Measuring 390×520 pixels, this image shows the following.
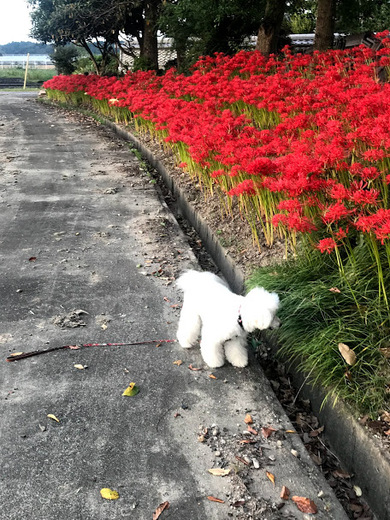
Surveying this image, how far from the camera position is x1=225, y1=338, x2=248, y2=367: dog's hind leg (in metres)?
3.36

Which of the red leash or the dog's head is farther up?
the dog's head

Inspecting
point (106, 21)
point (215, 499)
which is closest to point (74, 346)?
point (215, 499)

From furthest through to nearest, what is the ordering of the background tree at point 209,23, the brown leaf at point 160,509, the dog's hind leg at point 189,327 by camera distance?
the background tree at point 209,23
the dog's hind leg at point 189,327
the brown leaf at point 160,509

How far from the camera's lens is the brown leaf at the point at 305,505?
91.6 inches

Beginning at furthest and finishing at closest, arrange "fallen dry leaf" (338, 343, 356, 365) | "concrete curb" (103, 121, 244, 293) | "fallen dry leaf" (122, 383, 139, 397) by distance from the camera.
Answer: "concrete curb" (103, 121, 244, 293), "fallen dry leaf" (122, 383, 139, 397), "fallen dry leaf" (338, 343, 356, 365)

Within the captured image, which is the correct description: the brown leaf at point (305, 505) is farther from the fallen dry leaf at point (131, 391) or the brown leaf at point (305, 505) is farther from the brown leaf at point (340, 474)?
the fallen dry leaf at point (131, 391)

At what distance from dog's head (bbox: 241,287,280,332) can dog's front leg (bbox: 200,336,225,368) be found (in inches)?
13.9

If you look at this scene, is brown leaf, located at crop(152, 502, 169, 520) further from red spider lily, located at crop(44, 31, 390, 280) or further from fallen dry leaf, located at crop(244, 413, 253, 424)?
red spider lily, located at crop(44, 31, 390, 280)

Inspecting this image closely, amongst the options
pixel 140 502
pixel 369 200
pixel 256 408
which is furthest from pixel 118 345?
pixel 369 200

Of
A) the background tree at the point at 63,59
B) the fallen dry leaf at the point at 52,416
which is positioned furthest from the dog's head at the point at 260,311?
the background tree at the point at 63,59

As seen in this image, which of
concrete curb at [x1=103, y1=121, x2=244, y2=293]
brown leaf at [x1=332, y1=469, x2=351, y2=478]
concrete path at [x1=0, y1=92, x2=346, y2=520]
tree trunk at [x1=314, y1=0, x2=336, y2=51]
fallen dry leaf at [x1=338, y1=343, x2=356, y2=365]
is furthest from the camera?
tree trunk at [x1=314, y1=0, x2=336, y2=51]

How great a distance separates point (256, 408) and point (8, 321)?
6.63ft

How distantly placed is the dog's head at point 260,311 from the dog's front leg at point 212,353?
353 millimetres

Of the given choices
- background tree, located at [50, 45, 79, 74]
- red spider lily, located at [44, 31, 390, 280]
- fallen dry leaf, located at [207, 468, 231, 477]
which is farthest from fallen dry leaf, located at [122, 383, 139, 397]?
background tree, located at [50, 45, 79, 74]
